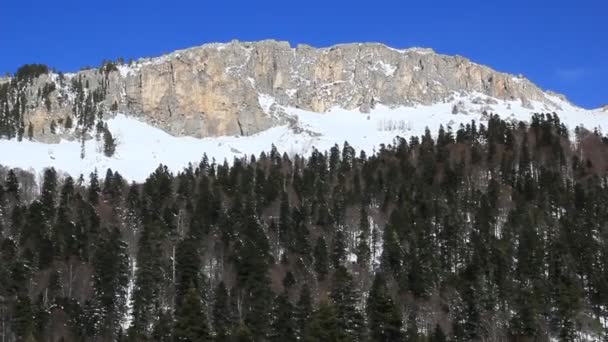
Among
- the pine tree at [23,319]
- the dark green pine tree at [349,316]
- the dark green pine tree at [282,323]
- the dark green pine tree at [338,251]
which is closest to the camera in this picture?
the dark green pine tree at [349,316]

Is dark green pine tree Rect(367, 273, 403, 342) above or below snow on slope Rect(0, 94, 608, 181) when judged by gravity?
below

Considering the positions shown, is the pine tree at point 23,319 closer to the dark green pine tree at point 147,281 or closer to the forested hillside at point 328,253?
the forested hillside at point 328,253

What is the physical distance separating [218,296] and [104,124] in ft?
384

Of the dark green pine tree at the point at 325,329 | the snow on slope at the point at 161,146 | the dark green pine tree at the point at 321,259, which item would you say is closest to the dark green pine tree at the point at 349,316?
the dark green pine tree at the point at 325,329

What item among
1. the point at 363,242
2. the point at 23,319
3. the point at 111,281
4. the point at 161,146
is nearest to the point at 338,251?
the point at 363,242

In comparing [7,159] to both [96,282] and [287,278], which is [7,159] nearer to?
[96,282]

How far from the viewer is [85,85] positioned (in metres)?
196

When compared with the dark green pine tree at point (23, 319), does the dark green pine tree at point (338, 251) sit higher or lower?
higher

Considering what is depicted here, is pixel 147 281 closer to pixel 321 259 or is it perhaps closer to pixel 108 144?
pixel 321 259

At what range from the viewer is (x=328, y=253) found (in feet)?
283

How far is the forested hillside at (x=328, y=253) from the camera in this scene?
208 feet

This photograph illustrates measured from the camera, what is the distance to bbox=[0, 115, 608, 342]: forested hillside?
208 feet

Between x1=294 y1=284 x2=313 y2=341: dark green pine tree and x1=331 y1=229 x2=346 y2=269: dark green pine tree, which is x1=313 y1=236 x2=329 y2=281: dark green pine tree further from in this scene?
x1=294 y1=284 x2=313 y2=341: dark green pine tree

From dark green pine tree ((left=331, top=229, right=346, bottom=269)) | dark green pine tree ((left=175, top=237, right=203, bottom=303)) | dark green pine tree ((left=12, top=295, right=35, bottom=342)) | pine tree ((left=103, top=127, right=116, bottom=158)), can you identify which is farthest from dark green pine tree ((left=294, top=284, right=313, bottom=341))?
pine tree ((left=103, top=127, right=116, bottom=158))
